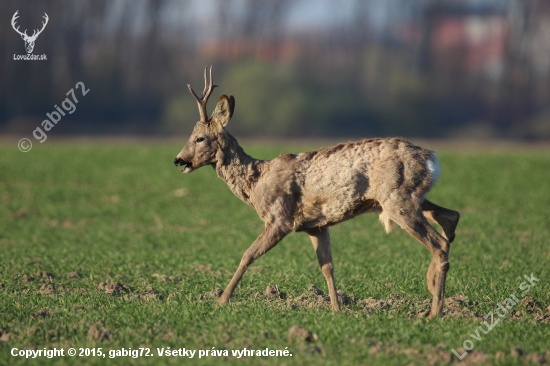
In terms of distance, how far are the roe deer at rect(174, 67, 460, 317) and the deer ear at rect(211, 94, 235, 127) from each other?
0.01 meters

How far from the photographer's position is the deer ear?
25.4 feet

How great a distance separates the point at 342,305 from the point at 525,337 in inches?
79.9

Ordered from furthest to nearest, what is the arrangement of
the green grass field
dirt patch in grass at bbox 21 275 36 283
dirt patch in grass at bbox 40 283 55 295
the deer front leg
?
dirt patch in grass at bbox 21 275 36 283
dirt patch in grass at bbox 40 283 55 295
the deer front leg
the green grass field

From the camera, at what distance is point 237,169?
26.2 ft

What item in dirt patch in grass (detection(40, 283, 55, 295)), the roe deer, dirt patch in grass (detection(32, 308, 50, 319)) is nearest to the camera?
dirt patch in grass (detection(32, 308, 50, 319))

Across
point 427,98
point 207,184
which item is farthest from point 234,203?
point 427,98

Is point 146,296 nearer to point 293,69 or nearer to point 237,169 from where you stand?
point 237,169

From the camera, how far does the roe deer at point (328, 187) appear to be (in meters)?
7.31

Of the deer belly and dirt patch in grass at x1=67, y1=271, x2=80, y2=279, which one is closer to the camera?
the deer belly

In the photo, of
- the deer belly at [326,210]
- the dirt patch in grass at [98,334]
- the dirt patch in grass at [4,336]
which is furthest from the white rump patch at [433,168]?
the dirt patch in grass at [4,336]

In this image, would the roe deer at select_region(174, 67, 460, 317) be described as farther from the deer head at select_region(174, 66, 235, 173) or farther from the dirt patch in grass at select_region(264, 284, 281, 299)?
the dirt patch in grass at select_region(264, 284, 281, 299)

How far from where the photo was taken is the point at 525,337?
6.45m

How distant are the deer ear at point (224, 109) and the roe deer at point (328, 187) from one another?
1 centimetres

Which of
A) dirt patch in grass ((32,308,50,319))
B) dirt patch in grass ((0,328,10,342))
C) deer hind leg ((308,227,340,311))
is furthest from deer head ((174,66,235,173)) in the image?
dirt patch in grass ((0,328,10,342))
